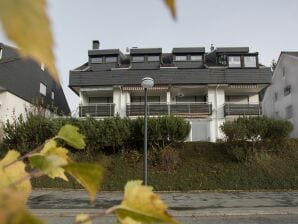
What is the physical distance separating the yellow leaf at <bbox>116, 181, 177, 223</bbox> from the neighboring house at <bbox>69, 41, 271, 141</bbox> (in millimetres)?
29642

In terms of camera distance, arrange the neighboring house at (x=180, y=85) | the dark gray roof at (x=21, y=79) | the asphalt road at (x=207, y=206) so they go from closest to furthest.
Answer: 1. the asphalt road at (x=207, y=206)
2. the dark gray roof at (x=21, y=79)
3. the neighboring house at (x=180, y=85)

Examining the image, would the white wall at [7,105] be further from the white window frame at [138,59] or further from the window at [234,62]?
the window at [234,62]

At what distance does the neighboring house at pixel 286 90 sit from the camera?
3319 cm

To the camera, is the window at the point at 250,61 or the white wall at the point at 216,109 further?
the window at the point at 250,61

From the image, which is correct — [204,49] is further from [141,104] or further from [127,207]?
[127,207]

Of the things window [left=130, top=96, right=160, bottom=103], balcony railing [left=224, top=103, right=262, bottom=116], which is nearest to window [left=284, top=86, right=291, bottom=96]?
balcony railing [left=224, top=103, right=262, bottom=116]

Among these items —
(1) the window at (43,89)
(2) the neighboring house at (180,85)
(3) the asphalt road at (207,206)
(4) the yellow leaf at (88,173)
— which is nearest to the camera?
(4) the yellow leaf at (88,173)

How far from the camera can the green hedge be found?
21453mm

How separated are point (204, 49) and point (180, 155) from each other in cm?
1443

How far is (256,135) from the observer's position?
69.7ft

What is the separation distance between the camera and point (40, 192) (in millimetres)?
17500

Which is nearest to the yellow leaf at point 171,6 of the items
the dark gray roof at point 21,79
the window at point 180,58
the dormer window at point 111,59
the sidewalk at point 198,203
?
the sidewalk at point 198,203

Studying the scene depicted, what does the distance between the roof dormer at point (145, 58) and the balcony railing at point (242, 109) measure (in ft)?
22.2

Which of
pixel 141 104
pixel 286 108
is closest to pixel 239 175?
pixel 141 104
